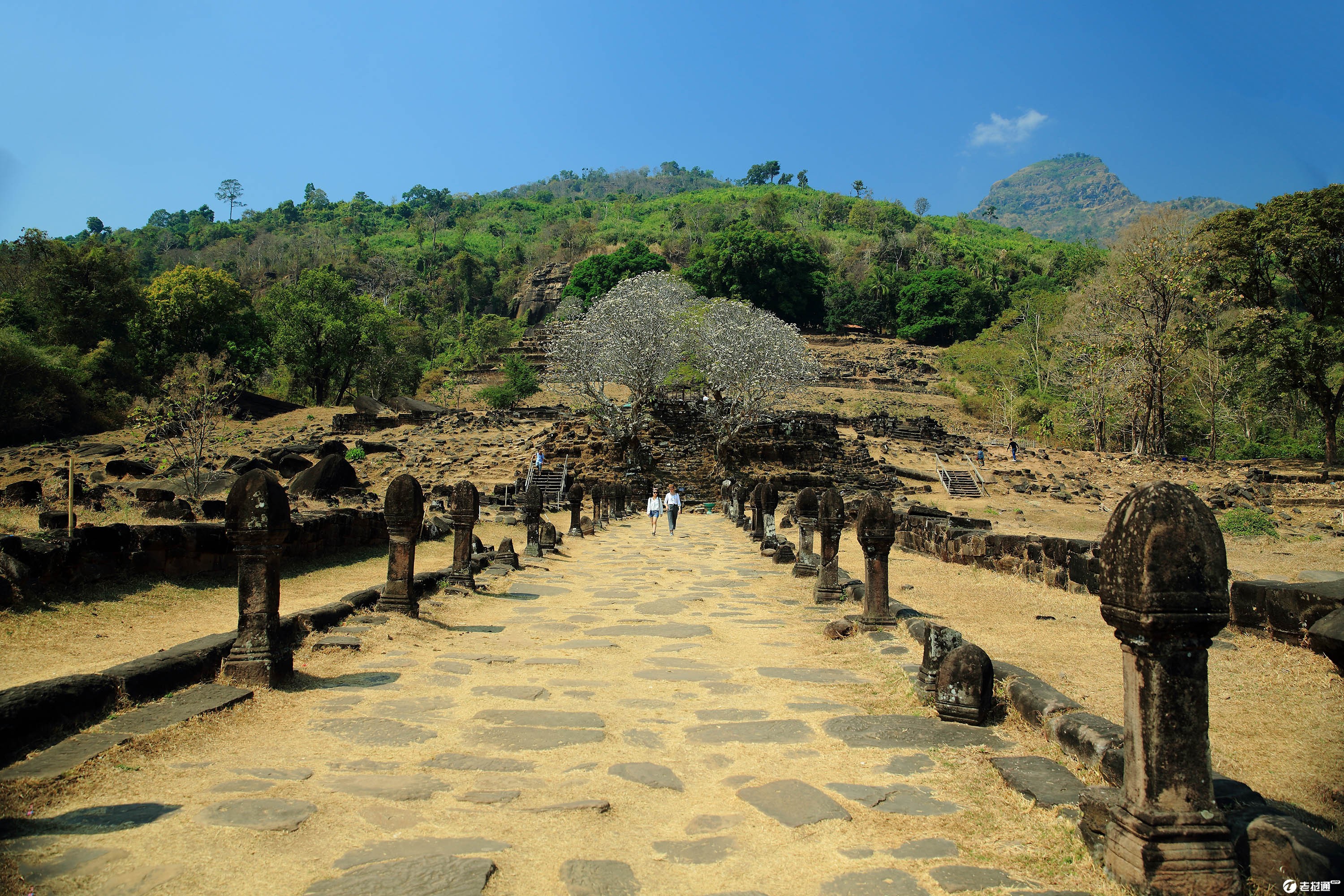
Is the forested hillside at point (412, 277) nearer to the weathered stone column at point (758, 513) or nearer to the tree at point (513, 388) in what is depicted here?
the tree at point (513, 388)

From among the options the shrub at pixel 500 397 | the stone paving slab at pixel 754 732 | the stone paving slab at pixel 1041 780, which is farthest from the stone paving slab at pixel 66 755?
the shrub at pixel 500 397

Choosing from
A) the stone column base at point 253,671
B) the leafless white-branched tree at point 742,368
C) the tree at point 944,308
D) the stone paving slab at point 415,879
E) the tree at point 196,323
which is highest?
the tree at point 944,308

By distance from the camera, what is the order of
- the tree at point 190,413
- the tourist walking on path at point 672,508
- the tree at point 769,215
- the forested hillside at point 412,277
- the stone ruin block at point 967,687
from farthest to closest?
the tree at point 769,215 < the forested hillside at point 412,277 < the tourist walking on path at point 672,508 < the tree at point 190,413 < the stone ruin block at point 967,687

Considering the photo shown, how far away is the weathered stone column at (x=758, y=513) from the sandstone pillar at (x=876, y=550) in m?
7.43

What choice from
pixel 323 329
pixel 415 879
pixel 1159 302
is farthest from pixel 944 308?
pixel 415 879

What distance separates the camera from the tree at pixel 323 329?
49.9 meters

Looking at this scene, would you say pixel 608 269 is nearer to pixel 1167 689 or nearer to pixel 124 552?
pixel 124 552

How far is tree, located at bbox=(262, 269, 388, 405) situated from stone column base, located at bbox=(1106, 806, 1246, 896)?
172 ft

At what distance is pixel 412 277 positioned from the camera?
98.5 metres

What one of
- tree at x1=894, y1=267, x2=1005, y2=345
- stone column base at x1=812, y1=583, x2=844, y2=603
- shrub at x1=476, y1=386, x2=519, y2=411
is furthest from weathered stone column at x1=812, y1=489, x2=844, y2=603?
tree at x1=894, y1=267, x2=1005, y2=345

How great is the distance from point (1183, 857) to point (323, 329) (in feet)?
176

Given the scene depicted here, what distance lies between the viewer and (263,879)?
2.92 metres

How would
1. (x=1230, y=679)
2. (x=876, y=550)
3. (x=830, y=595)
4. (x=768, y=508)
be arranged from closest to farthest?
(x=1230, y=679), (x=876, y=550), (x=830, y=595), (x=768, y=508)

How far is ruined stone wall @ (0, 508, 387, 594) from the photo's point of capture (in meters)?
7.73
